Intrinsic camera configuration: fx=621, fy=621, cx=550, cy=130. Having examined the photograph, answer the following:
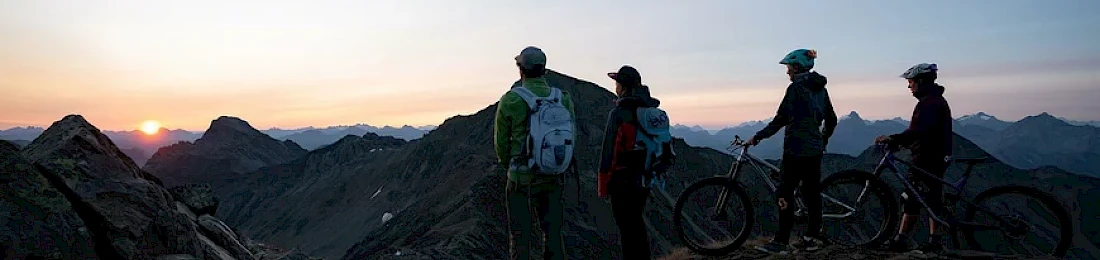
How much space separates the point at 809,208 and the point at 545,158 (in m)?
3.49

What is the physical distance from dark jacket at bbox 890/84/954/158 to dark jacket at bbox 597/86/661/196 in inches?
130

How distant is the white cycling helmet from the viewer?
278 inches

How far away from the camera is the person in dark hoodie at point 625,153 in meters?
6.25

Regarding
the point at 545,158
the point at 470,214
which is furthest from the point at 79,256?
the point at 470,214

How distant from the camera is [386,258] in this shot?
15273 millimetres

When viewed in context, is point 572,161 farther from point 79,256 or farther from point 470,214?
point 470,214

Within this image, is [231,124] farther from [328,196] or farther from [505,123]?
[505,123]

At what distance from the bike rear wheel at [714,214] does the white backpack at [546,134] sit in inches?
96.3

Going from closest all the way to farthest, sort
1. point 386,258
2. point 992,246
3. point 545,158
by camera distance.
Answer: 1. point 545,158
2. point 992,246
3. point 386,258

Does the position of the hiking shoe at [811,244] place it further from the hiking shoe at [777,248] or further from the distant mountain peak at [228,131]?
the distant mountain peak at [228,131]

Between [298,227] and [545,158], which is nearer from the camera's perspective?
[545,158]

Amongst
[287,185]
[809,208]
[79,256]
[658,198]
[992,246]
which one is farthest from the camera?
[287,185]

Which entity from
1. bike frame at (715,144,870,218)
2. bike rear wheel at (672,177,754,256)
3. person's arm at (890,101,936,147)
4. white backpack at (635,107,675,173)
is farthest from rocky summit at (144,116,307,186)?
person's arm at (890,101,936,147)

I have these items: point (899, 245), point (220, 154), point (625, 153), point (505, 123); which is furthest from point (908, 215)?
point (220, 154)
